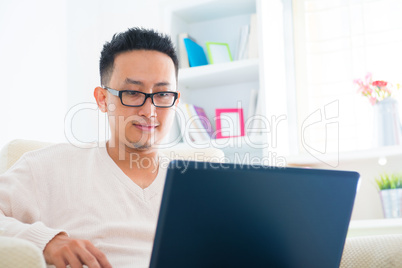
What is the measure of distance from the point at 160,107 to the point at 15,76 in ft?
4.69

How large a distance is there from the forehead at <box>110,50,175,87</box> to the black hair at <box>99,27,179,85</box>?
2 cm

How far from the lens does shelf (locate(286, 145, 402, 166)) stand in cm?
200

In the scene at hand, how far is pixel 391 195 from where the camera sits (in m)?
2.00

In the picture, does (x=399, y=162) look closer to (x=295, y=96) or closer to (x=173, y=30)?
(x=295, y=96)

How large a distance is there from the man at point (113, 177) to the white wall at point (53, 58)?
3.75 ft

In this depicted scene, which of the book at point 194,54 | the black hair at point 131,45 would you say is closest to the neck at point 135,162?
the black hair at point 131,45

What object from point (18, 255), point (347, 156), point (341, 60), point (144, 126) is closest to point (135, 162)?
point (144, 126)

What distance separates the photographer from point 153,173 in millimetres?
1359

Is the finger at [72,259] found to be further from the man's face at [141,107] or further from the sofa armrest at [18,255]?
the man's face at [141,107]

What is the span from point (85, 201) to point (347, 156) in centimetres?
134

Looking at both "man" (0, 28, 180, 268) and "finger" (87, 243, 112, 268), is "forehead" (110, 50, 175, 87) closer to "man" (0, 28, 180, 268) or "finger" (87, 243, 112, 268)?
"man" (0, 28, 180, 268)

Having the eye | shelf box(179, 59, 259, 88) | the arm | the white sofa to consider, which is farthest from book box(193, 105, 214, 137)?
the arm

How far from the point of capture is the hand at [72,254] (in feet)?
2.82

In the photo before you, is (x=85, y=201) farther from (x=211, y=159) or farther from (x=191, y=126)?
(x=191, y=126)
